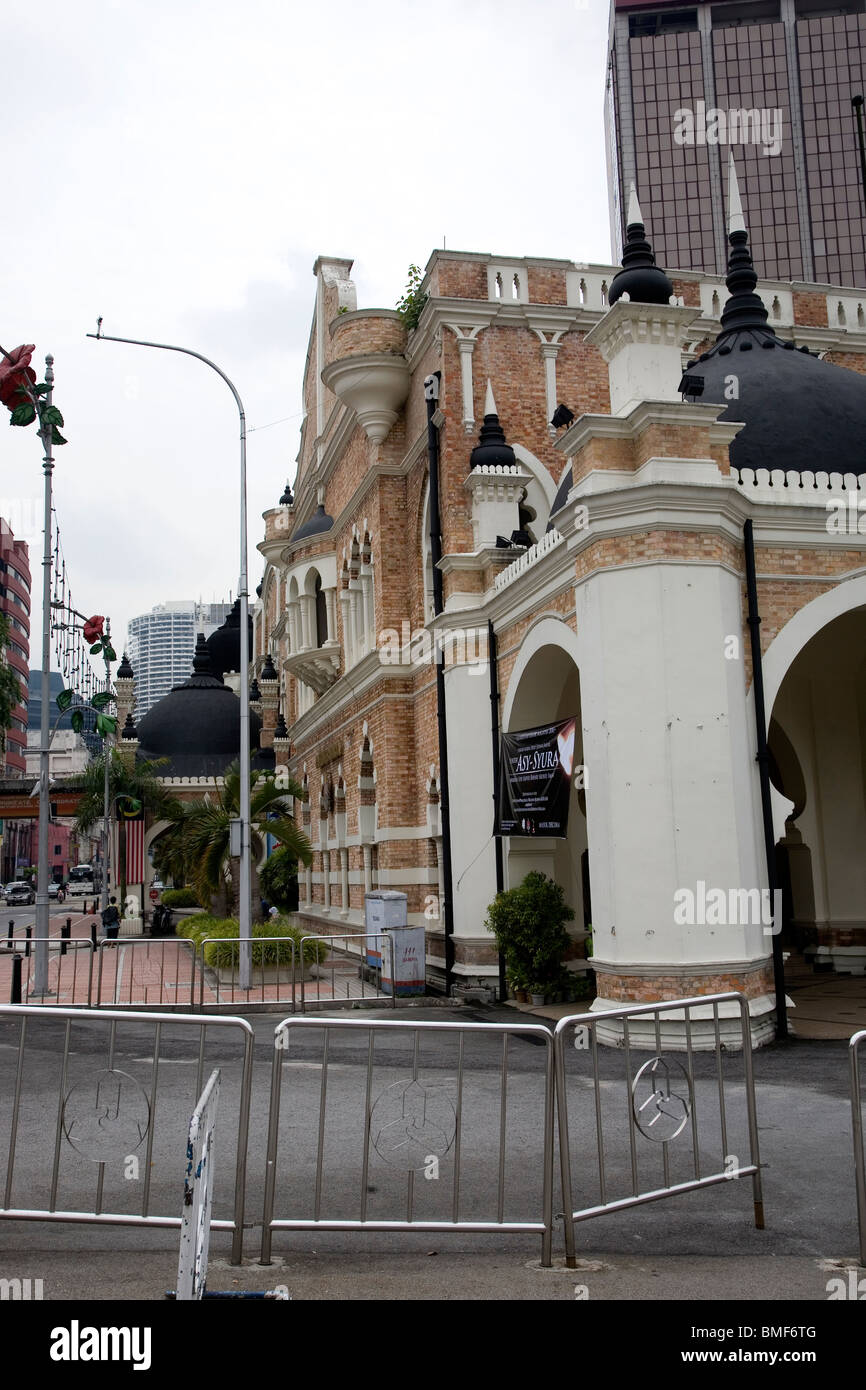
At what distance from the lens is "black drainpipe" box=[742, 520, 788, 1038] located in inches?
488

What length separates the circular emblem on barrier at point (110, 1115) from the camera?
19.9 ft

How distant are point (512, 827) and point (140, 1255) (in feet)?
33.6

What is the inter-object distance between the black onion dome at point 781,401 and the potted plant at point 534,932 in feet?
20.1

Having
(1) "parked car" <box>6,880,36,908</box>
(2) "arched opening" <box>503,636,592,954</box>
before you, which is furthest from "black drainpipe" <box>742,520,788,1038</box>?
(1) "parked car" <box>6,880,36,908</box>

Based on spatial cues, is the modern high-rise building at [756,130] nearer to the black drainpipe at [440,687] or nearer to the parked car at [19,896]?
the parked car at [19,896]

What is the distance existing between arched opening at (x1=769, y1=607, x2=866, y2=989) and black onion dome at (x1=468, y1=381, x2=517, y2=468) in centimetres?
542

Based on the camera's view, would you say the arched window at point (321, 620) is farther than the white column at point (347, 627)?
Yes

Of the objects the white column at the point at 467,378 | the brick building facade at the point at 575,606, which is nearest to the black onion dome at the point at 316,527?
the brick building facade at the point at 575,606

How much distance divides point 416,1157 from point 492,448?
13.5m

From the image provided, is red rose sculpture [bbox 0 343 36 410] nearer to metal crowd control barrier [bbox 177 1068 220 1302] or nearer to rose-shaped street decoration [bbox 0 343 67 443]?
rose-shaped street decoration [bbox 0 343 67 443]

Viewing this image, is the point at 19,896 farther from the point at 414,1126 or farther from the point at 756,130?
the point at 756,130

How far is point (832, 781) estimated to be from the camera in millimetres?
18016

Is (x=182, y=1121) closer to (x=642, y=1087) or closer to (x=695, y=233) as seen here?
(x=642, y=1087)

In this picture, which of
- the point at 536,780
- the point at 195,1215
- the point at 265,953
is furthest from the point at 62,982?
the point at 195,1215
